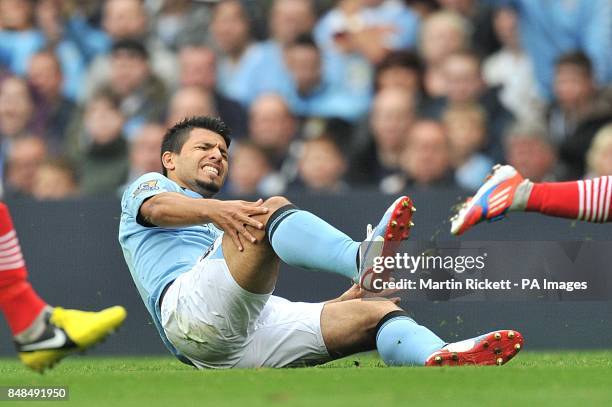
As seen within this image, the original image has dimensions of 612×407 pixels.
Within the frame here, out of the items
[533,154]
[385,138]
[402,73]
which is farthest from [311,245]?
[402,73]

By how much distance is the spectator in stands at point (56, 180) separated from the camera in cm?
906

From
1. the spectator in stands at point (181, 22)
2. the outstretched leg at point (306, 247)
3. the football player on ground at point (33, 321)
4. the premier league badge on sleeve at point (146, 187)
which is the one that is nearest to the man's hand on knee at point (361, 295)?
the outstretched leg at point (306, 247)

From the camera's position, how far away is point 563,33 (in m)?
8.37

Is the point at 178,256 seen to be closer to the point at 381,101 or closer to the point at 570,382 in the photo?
the point at 570,382

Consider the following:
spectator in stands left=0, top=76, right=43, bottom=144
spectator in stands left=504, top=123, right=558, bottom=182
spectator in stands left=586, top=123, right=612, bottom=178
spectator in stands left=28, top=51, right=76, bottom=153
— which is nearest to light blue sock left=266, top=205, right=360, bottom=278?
spectator in stands left=586, top=123, right=612, bottom=178

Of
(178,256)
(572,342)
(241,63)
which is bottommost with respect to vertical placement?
(572,342)

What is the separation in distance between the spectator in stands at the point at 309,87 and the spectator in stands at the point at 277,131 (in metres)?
0.12

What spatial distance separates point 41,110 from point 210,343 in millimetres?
5065

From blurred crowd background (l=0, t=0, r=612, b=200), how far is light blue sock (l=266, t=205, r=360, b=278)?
9.64 feet

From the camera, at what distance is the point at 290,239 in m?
4.52

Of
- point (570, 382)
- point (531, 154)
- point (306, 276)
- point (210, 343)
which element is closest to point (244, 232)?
point (210, 343)

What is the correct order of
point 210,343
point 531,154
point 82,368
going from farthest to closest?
point 531,154, point 82,368, point 210,343

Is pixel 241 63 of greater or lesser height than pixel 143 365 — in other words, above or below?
above

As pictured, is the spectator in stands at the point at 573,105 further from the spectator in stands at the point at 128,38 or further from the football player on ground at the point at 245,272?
the football player on ground at the point at 245,272
